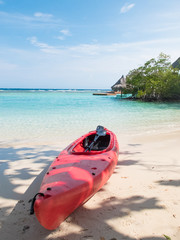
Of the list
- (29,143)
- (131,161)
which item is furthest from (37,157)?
(131,161)

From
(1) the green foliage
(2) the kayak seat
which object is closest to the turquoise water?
(2) the kayak seat

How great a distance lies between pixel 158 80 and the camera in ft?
90.6

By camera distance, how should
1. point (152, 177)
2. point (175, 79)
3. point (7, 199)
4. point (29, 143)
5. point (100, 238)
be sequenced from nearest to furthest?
point (100, 238), point (7, 199), point (152, 177), point (29, 143), point (175, 79)

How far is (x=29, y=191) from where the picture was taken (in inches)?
124

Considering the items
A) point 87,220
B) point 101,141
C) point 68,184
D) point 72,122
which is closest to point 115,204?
point 87,220

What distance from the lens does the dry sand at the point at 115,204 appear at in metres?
2.21

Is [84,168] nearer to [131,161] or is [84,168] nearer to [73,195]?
[73,195]

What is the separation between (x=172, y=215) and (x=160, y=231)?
0.36 metres

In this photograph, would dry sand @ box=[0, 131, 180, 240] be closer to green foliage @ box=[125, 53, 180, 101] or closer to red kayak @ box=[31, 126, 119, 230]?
red kayak @ box=[31, 126, 119, 230]

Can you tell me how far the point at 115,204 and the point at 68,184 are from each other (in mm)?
915

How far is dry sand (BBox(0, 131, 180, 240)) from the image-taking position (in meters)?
2.21

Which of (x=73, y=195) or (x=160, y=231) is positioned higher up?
(x=73, y=195)

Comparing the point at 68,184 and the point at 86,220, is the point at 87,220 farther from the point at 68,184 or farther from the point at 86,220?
the point at 68,184

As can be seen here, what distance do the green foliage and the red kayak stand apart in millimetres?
26329
